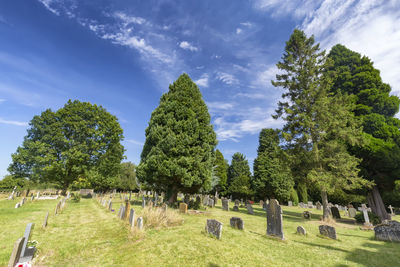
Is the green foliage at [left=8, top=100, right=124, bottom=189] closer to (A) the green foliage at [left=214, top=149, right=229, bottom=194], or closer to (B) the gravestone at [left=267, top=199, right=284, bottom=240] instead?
(A) the green foliage at [left=214, top=149, right=229, bottom=194]

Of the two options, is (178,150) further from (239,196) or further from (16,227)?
(239,196)

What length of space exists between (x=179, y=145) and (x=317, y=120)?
11830 mm

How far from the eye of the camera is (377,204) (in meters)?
14.7

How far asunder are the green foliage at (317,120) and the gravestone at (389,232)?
13.3 feet

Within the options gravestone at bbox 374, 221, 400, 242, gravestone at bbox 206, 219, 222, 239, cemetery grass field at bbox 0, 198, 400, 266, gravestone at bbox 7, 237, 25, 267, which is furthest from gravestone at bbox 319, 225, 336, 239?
gravestone at bbox 7, 237, 25, 267

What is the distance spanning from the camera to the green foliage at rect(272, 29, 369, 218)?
506 inches

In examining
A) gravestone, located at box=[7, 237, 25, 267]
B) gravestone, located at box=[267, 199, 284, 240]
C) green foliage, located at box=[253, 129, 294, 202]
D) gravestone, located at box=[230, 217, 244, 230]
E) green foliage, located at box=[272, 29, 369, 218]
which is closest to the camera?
gravestone, located at box=[7, 237, 25, 267]

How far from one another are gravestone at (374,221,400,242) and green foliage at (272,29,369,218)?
A: 4040 mm

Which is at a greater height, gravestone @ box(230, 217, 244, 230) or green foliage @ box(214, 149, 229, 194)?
green foliage @ box(214, 149, 229, 194)

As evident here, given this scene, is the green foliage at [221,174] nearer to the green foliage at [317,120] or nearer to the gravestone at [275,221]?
the green foliage at [317,120]

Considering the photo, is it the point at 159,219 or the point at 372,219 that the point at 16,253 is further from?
the point at 372,219

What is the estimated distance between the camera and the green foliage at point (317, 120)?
12.8 m

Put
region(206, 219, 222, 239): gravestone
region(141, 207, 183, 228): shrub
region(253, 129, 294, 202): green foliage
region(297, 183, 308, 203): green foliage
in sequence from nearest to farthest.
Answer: region(206, 219, 222, 239): gravestone → region(141, 207, 183, 228): shrub → region(253, 129, 294, 202): green foliage → region(297, 183, 308, 203): green foliage

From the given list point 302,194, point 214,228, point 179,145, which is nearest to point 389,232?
point 214,228
